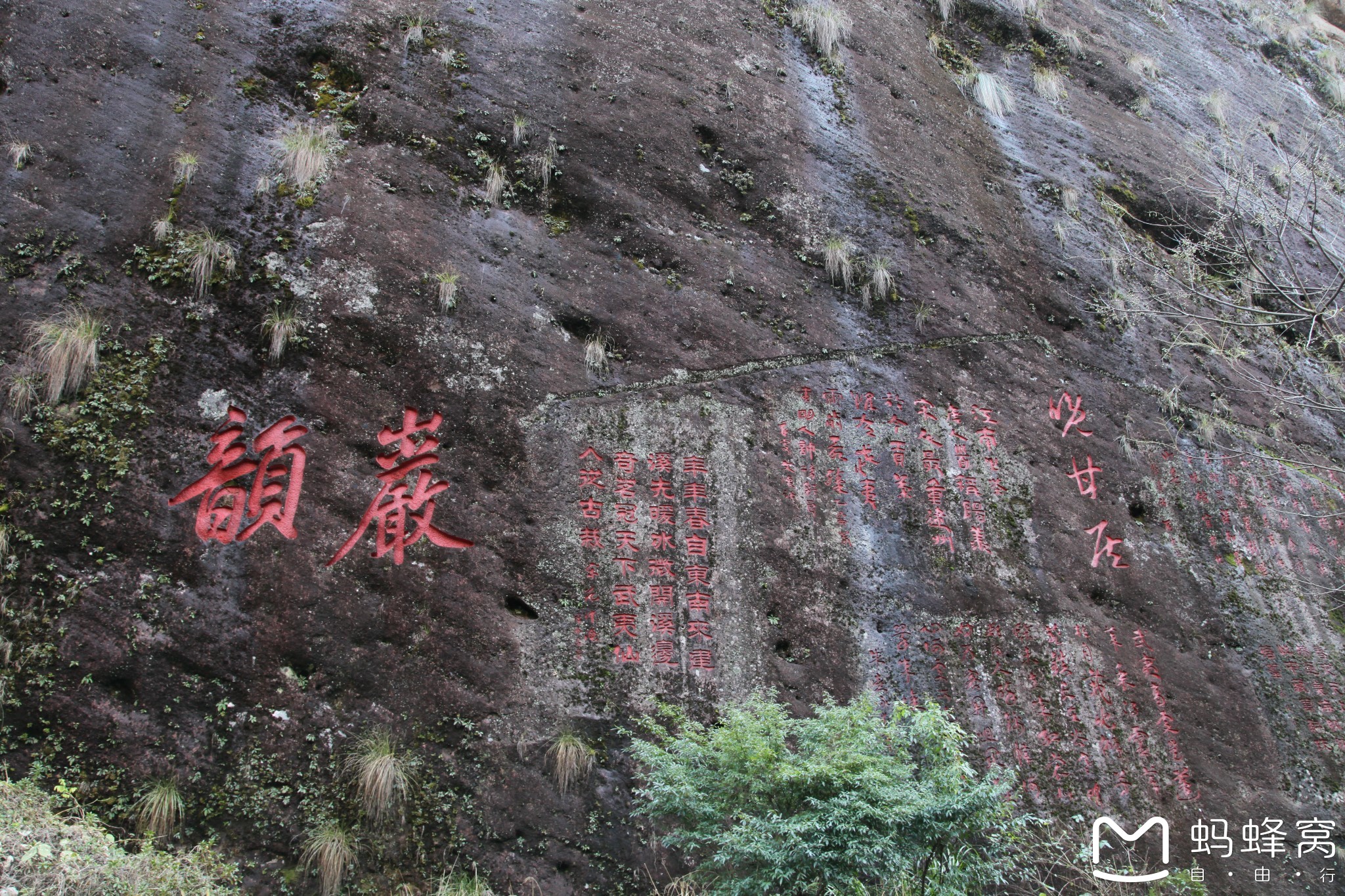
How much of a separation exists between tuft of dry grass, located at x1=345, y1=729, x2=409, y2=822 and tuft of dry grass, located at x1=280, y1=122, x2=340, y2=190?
3311 mm

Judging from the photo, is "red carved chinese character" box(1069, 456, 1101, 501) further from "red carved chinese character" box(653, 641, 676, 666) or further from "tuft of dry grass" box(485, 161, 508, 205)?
"tuft of dry grass" box(485, 161, 508, 205)

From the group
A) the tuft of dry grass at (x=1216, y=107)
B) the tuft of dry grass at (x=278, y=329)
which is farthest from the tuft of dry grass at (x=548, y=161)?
the tuft of dry grass at (x=1216, y=107)

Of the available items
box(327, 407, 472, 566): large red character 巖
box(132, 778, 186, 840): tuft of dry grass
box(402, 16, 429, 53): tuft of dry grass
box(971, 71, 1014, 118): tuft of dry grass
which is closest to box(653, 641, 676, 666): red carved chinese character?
box(327, 407, 472, 566): large red character 巖

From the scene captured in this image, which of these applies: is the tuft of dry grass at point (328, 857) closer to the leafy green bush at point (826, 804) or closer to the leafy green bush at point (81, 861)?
the leafy green bush at point (81, 861)

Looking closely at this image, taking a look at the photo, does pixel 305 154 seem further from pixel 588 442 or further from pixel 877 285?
pixel 877 285

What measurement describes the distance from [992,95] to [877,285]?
3.31 metres

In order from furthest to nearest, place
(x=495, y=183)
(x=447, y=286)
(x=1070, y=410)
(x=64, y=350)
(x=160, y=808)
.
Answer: (x=1070, y=410) → (x=495, y=183) → (x=447, y=286) → (x=64, y=350) → (x=160, y=808)

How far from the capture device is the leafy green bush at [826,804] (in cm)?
310

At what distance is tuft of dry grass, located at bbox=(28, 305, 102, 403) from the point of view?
13.6 ft

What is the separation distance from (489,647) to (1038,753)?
10.8 feet

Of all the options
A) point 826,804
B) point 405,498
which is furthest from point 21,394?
point 826,804

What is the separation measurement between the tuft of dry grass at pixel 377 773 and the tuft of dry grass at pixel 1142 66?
33.1 feet

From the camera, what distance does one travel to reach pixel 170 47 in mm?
5273

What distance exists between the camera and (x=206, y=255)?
4633mm
